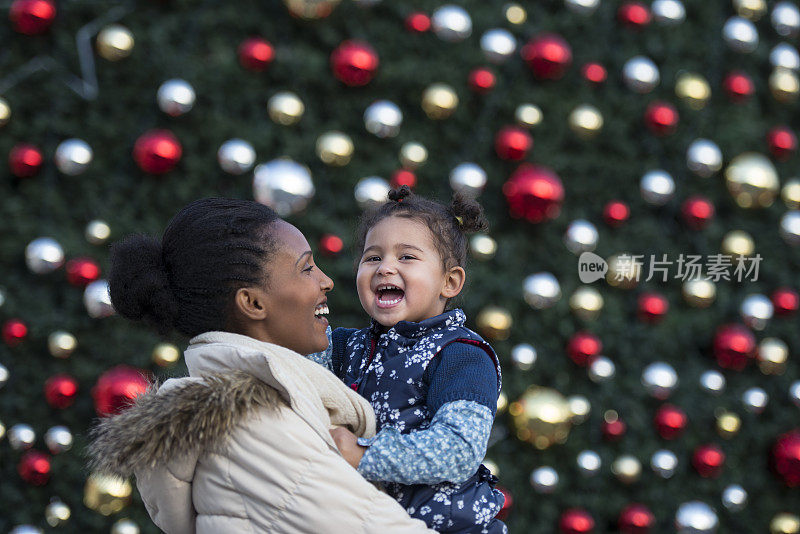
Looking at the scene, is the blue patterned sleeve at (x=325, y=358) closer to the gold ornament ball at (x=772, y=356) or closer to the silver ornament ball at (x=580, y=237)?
the silver ornament ball at (x=580, y=237)

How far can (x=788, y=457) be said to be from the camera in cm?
251

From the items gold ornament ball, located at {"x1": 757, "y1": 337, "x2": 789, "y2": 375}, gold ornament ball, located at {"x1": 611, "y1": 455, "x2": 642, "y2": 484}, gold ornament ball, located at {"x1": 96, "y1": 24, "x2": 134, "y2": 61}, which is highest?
gold ornament ball, located at {"x1": 96, "y1": 24, "x2": 134, "y2": 61}

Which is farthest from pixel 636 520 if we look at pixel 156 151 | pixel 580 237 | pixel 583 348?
pixel 156 151

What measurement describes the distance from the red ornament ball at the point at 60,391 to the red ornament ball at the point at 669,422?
176 centimetres

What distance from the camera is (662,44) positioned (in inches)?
102

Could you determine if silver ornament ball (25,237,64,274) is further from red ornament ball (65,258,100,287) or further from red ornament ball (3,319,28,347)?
red ornament ball (3,319,28,347)

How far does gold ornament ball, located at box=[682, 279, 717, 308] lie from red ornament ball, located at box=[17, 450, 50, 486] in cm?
201

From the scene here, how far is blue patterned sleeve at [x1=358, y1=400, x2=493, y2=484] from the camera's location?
3.51 ft

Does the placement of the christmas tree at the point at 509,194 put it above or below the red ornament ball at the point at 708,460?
above

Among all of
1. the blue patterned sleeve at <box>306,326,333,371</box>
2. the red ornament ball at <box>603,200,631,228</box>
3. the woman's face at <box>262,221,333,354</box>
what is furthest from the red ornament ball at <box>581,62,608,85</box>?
the woman's face at <box>262,221,333,354</box>

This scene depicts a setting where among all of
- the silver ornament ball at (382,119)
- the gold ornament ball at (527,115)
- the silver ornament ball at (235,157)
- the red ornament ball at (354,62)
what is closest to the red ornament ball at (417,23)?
the red ornament ball at (354,62)

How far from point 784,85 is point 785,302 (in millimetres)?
742

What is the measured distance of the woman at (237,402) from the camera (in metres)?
0.98

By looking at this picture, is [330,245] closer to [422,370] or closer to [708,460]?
[422,370]
